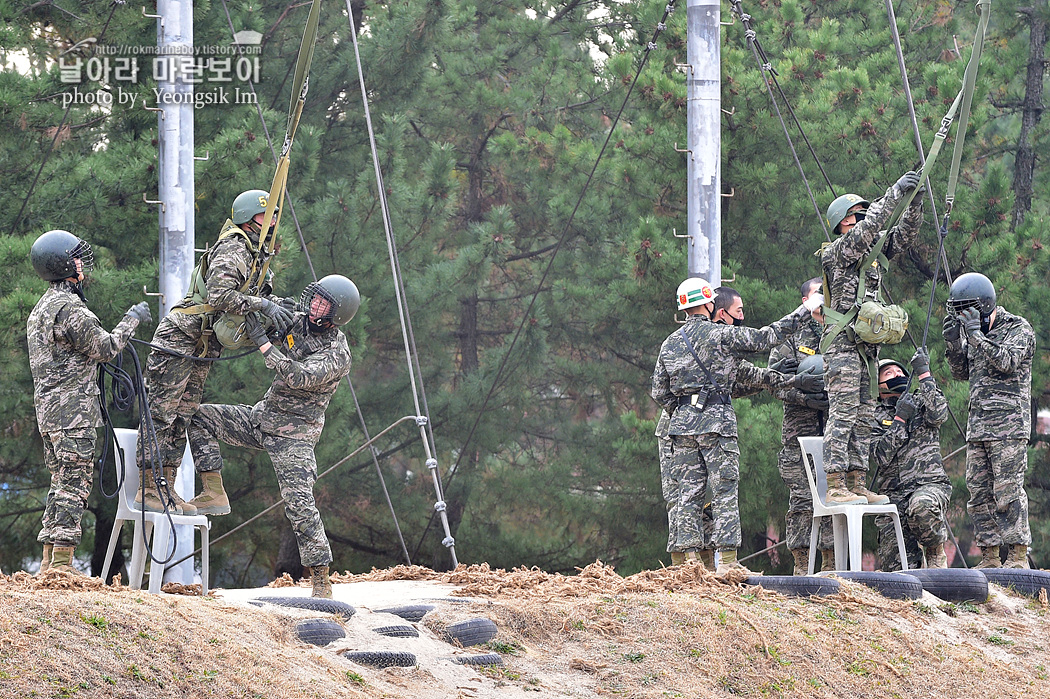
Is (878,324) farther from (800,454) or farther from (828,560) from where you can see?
(828,560)

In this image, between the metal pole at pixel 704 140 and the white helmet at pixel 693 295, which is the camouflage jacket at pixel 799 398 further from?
the metal pole at pixel 704 140

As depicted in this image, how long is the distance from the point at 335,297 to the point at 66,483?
200 centimetres

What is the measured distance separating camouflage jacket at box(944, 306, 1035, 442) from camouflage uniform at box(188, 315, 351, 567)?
4613mm

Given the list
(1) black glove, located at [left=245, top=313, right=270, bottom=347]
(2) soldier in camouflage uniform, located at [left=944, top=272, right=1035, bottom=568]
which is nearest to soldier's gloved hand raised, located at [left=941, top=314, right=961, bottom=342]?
(2) soldier in camouflage uniform, located at [left=944, top=272, right=1035, bottom=568]

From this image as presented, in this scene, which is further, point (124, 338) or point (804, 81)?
point (804, 81)

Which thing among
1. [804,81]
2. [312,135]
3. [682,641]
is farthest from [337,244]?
[682,641]

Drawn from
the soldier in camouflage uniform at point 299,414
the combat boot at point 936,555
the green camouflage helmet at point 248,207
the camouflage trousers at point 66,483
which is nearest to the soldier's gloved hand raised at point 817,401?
the combat boot at point 936,555

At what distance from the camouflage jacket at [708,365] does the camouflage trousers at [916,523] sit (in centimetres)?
169

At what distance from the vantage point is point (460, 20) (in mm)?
18234

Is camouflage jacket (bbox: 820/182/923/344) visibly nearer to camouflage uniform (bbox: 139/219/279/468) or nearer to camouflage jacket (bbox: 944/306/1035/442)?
camouflage jacket (bbox: 944/306/1035/442)

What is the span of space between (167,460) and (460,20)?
36.3 feet

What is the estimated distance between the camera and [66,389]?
8.32 meters

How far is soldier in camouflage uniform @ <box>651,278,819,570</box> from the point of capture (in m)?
9.02

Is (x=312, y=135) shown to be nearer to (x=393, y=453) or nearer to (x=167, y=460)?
(x=393, y=453)
